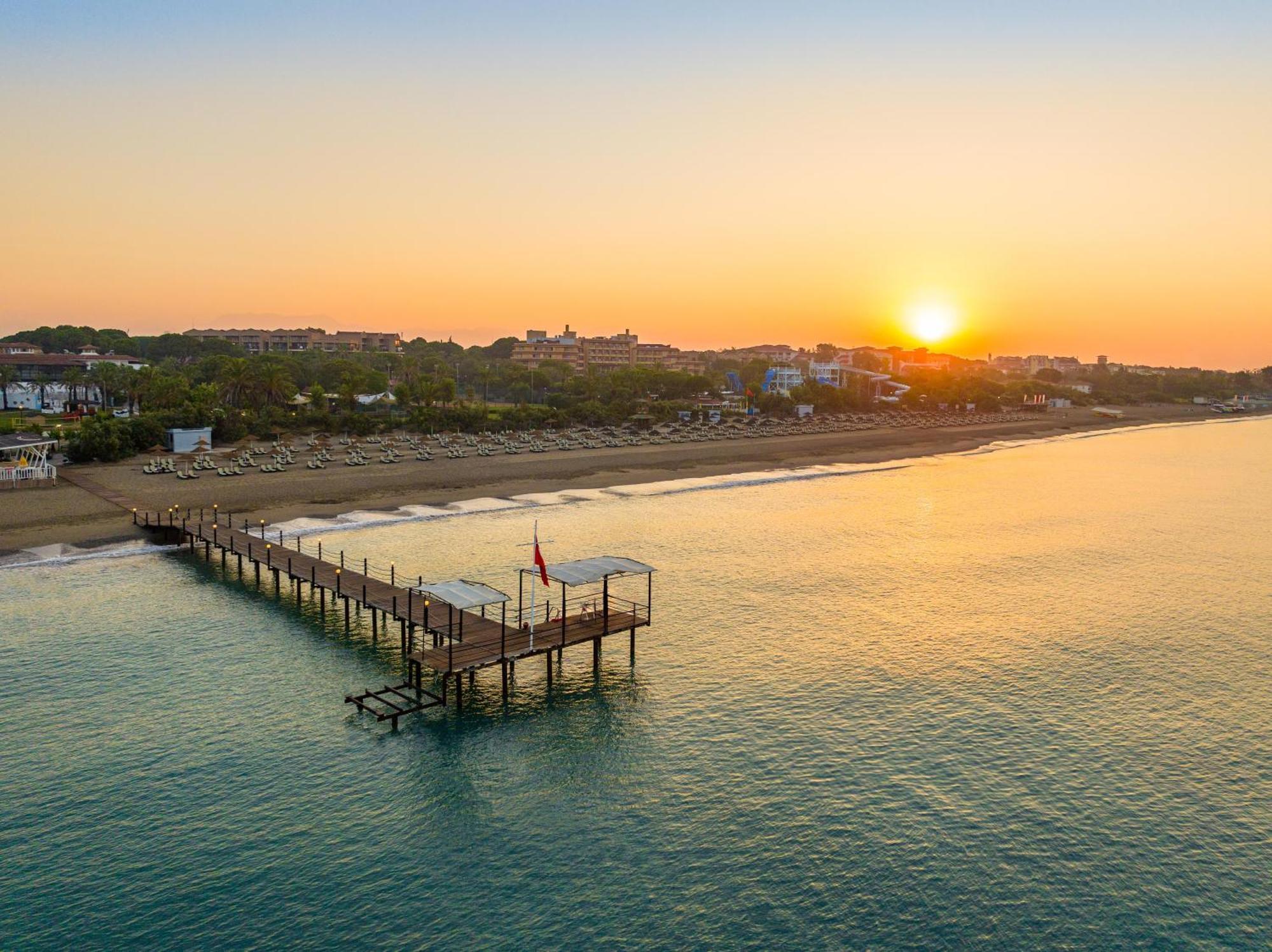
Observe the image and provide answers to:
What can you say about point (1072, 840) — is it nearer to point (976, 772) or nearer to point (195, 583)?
point (976, 772)

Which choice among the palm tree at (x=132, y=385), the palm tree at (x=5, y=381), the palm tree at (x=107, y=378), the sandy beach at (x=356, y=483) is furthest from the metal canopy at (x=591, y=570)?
the palm tree at (x=5, y=381)

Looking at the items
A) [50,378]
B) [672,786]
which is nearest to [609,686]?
[672,786]

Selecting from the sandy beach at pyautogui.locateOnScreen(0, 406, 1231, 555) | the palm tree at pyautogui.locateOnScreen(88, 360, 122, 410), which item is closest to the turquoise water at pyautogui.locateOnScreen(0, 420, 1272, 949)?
the sandy beach at pyautogui.locateOnScreen(0, 406, 1231, 555)

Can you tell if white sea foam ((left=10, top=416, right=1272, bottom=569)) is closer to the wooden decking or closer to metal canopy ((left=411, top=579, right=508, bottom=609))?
metal canopy ((left=411, top=579, right=508, bottom=609))

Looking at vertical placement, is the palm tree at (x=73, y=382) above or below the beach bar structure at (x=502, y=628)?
above

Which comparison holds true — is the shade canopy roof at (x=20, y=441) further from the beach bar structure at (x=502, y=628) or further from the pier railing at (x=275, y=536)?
the beach bar structure at (x=502, y=628)

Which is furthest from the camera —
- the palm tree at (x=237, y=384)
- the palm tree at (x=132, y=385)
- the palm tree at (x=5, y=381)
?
the palm tree at (x=5, y=381)
